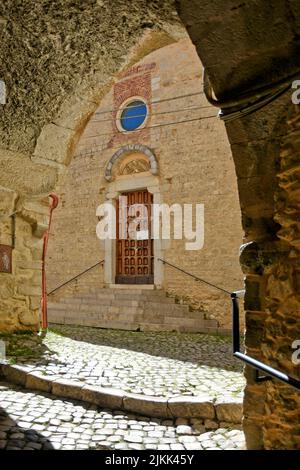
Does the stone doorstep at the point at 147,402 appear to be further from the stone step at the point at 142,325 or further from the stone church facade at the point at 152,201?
the stone church facade at the point at 152,201

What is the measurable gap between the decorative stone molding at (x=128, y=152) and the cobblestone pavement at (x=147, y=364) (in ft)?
15.0

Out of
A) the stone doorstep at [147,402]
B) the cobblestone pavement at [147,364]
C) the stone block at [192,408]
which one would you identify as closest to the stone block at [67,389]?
the stone doorstep at [147,402]

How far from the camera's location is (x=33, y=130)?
3.44 meters

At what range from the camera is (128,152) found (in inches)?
393

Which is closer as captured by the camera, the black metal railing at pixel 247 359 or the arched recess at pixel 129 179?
the black metal railing at pixel 247 359

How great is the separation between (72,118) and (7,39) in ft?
3.72

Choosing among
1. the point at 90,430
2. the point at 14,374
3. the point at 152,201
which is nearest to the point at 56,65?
the point at 90,430

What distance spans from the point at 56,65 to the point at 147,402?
2.90 metres

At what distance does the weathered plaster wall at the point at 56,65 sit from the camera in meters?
2.40

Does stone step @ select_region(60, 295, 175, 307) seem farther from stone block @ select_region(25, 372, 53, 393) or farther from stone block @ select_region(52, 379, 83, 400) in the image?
stone block @ select_region(52, 379, 83, 400)

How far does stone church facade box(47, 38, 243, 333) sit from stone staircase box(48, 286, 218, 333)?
25mm

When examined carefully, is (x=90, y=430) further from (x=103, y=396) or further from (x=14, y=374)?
(x=14, y=374)

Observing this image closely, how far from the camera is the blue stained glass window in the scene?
9914mm

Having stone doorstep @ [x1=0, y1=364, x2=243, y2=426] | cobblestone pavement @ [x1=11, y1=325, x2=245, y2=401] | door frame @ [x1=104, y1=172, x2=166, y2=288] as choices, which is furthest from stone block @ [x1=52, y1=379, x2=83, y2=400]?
door frame @ [x1=104, y1=172, x2=166, y2=288]
